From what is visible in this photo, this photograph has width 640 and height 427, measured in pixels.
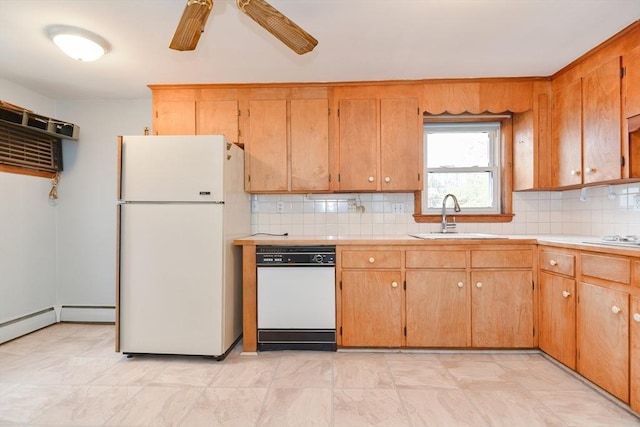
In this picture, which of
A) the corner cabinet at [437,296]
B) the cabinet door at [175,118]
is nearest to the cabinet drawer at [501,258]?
the corner cabinet at [437,296]

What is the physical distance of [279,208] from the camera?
3.34 metres

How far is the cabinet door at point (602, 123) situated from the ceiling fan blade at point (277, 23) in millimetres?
2052

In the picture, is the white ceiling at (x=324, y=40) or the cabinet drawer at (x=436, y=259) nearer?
the white ceiling at (x=324, y=40)

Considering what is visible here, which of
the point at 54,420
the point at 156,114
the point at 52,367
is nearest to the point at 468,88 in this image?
the point at 156,114

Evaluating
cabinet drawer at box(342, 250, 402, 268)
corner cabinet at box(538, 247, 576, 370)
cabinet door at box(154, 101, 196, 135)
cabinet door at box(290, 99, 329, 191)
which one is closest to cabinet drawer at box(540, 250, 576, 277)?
corner cabinet at box(538, 247, 576, 370)

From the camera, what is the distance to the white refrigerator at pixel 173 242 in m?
2.48

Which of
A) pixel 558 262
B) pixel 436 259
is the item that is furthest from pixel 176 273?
pixel 558 262

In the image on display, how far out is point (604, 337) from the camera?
1.98m

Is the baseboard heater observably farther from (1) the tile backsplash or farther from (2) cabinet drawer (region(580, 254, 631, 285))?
(2) cabinet drawer (region(580, 254, 631, 285))

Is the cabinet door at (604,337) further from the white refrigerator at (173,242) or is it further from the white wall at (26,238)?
the white wall at (26,238)

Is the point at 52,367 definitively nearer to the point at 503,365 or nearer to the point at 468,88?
the point at 503,365

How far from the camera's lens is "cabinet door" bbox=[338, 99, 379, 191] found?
302 centimetres

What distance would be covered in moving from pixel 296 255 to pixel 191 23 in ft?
5.47

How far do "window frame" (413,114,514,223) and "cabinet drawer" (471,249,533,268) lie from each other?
650 mm
